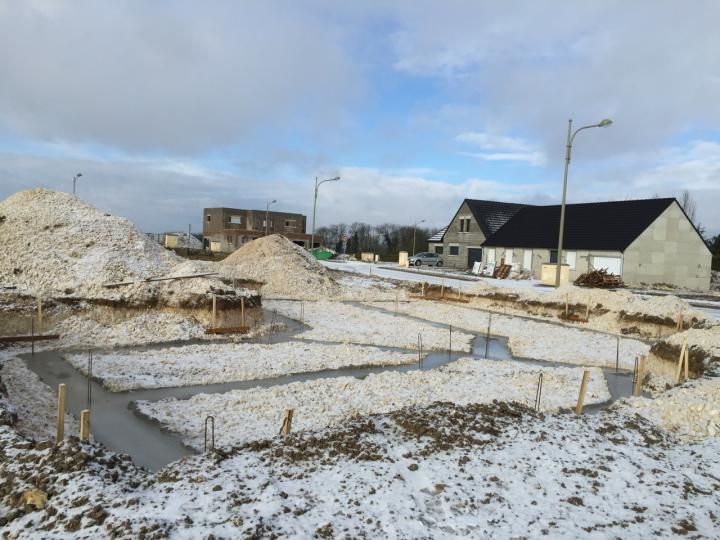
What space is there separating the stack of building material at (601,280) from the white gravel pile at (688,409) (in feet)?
70.4

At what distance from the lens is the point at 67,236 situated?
64.7 feet

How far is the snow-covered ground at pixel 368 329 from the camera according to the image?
15.5 meters

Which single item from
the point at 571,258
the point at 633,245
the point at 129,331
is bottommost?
the point at 129,331

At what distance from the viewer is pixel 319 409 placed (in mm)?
9102

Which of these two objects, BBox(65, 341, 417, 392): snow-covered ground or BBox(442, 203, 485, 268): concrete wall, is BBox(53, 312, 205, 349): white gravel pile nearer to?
BBox(65, 341, 417, 392): snow-covered ground

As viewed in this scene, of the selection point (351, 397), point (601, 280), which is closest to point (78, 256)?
point (351, 397)

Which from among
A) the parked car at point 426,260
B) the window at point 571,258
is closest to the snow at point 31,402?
the window at point 571,258

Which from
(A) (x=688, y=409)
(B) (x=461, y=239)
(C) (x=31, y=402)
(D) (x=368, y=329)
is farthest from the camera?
(B) (x=461, y=239)

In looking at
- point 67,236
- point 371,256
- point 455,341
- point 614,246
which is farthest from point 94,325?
point 371,256

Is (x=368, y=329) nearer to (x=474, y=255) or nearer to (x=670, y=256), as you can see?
(x=670, y=256)

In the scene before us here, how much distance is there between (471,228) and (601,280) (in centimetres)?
1908

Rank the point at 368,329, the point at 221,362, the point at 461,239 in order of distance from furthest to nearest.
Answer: the point at 461,239 → the point at 368,329 → the point at 221,362

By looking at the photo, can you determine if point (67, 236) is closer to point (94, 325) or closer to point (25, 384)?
point (94, 325)

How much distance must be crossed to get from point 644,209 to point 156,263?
32.3 m
